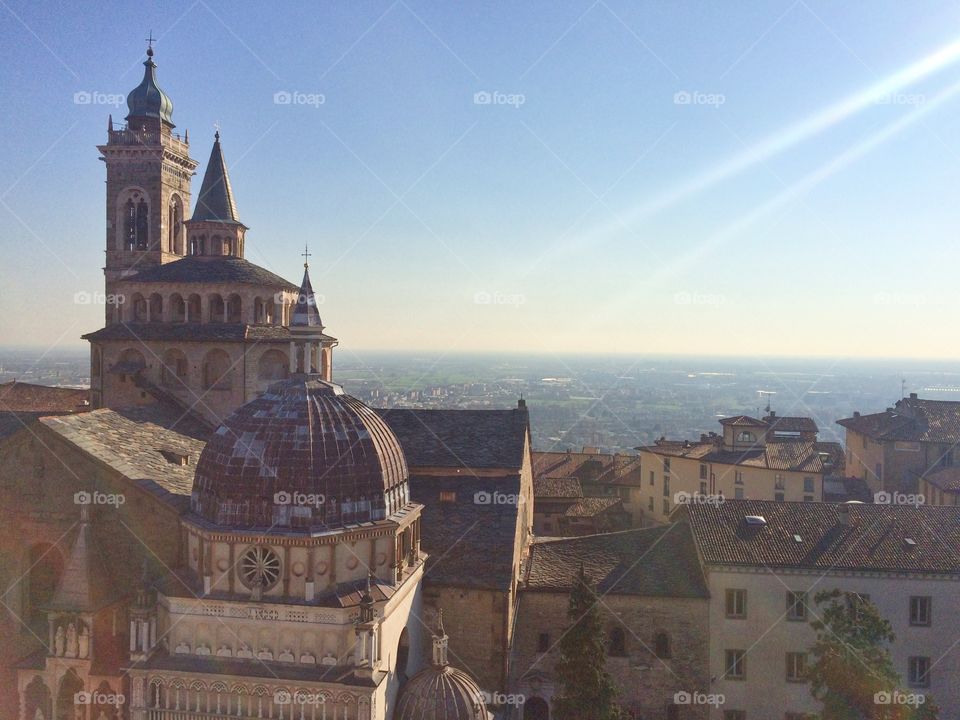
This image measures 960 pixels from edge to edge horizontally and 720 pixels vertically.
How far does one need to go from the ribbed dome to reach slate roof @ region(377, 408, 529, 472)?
34.7 ft

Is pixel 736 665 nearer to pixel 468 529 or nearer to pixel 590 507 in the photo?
→ pixel 468 529

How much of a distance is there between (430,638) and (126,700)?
32.3 feet

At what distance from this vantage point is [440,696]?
67.2ft

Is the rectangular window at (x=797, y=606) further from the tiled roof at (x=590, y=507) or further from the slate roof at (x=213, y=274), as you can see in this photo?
the slate roof at (x=213, y=274)

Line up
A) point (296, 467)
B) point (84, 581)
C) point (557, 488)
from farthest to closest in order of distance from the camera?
point (557, 488) < point (296, 467) < point (84, 581)

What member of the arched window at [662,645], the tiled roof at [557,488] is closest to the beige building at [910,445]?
the tiled roof at [557,488]

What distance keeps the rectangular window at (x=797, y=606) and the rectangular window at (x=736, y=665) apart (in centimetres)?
236

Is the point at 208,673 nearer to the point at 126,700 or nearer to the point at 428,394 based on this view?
the point at 126,700

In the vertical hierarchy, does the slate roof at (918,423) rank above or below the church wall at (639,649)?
above

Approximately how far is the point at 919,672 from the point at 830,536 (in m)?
5.77

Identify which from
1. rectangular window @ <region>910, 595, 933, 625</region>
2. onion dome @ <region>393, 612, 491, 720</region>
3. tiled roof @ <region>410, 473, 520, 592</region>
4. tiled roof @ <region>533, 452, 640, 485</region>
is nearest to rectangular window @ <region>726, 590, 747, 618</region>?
rectangular window @ <region>910, 595, 933, 625</region>

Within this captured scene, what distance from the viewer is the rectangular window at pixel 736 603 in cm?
2808

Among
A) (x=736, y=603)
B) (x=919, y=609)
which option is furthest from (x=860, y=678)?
(x=919, y=609)

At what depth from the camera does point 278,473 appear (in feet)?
67.7
